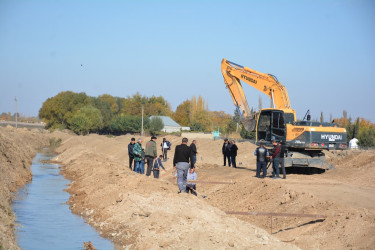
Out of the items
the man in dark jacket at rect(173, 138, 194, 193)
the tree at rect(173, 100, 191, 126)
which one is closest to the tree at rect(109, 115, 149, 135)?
the tree at rect(173, 100, 191, 126)

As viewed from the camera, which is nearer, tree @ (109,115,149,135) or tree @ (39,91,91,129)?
tree @ (109,115,149,135)

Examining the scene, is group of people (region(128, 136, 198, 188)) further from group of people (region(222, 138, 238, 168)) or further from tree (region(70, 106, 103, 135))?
tree (region(70, 106, 103, 135))

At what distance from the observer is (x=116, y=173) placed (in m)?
22.5

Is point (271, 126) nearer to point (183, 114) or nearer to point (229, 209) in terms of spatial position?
point (229, 209)

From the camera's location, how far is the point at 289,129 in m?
23.2

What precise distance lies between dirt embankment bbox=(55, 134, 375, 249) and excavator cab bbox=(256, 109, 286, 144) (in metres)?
2.35

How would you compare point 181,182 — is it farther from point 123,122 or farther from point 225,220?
point 123,122

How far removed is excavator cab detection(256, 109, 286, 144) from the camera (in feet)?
77.6

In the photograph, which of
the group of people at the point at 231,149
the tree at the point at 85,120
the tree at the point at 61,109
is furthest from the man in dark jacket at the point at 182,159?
the tree at the point at 61,109

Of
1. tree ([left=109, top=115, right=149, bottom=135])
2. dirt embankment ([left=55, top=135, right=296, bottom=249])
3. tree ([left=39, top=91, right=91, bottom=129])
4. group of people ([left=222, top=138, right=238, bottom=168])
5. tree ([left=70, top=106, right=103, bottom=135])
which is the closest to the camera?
dirt embankment ([left=55, top=135, right=296, bottom=249])

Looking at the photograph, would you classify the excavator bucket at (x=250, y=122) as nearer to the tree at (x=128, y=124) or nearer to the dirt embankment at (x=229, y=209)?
the dirt embankment at (x=229, y=209)

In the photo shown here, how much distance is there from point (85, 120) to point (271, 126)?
2710 inches

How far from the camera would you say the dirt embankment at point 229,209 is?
10727 mm

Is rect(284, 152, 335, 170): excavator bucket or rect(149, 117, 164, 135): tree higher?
rect(149, 117, 164, 135): tree
